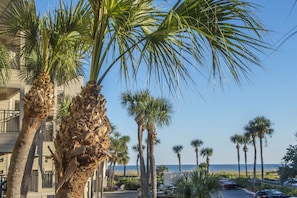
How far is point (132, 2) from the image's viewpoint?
555 cm

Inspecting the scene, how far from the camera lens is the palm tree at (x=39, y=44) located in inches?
318

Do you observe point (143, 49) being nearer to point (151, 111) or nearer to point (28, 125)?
point (28, 125)

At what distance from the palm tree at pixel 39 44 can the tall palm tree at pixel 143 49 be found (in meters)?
2.10

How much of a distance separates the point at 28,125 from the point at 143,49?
4.13 meters

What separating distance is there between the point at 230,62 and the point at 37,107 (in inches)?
210

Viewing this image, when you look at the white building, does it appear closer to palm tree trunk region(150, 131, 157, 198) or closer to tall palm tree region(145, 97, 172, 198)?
tall palm tree region(145, 97, 172, 198)

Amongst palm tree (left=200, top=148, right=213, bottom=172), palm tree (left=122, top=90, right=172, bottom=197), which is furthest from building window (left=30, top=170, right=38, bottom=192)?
palm tree (left=200, top=148, right=213, bottom=172)

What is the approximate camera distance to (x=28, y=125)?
27.9ft

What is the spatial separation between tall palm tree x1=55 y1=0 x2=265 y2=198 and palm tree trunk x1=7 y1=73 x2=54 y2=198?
109 inches

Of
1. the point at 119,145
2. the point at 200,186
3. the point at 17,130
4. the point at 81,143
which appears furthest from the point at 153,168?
the point at 119,145

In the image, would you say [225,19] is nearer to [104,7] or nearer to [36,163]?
[104,7]

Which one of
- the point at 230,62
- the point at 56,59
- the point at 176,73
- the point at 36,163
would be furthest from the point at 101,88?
the point at 36,163

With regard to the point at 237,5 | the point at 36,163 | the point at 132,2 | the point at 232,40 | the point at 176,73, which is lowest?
the point at 36,163

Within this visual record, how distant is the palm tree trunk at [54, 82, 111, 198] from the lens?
5496 mm
